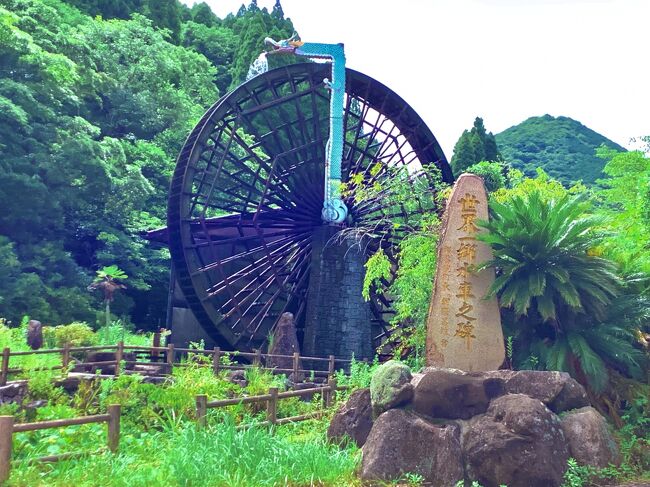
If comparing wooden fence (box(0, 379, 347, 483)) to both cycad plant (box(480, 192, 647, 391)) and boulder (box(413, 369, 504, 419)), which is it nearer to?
boulder (box(413, 369, 504, 419))

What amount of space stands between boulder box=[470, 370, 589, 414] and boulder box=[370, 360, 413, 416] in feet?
2.44

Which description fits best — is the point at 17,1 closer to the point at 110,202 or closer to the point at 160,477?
the point at 110,202

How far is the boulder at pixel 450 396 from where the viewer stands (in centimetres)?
655

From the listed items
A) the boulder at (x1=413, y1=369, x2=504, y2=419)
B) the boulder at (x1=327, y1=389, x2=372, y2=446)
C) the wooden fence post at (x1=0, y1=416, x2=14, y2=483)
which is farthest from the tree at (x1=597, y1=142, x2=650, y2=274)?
the wooden fence post at (x1=0, y1=416, x2=14, y2=483)

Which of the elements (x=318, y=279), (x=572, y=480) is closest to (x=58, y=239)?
(x=318, y=279)

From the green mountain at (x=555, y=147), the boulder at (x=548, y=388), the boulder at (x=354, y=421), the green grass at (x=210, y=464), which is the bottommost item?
the green grass at (x=210, y=464)

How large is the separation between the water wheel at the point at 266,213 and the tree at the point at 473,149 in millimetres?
10333

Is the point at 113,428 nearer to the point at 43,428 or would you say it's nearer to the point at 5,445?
the point at 43,428

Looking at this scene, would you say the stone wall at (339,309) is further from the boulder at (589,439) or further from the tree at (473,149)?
the tree at (473,149)

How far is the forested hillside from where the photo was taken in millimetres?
18625

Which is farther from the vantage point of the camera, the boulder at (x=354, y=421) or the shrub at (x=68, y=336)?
the shrub at (x=68, y=336)

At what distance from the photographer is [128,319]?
2231 cm

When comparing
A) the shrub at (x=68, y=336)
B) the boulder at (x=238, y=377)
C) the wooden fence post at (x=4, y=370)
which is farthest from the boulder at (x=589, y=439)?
the shrub at (x=68, y=336)

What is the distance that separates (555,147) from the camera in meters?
43.9
